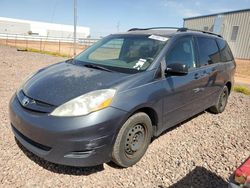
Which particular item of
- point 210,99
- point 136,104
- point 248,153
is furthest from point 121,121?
point 210,99

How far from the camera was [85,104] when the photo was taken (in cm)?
258

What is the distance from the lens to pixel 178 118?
380 centimetres

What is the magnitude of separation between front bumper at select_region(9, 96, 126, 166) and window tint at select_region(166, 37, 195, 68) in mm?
1362

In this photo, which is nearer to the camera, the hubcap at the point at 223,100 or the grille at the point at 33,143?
the grille at the point at 33,143

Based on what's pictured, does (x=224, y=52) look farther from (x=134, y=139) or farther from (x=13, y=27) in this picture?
(x=13, y=27)

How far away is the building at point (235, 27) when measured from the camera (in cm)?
2055

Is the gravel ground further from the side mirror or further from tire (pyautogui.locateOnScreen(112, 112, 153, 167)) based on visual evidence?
the side mirror

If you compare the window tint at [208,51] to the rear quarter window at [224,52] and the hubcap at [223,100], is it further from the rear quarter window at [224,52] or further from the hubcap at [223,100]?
the hubcap at [223,100]

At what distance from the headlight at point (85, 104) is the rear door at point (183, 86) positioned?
1023 mm

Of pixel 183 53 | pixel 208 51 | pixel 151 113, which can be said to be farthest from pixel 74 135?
pixel 208 51

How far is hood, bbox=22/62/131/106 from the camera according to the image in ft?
8.96

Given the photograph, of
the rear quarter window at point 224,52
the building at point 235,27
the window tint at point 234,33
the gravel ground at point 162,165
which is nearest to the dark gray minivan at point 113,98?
the gravel ground at point 162,165

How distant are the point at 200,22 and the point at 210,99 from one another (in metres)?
23.2

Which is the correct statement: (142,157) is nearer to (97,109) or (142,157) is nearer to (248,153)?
(97,109)
